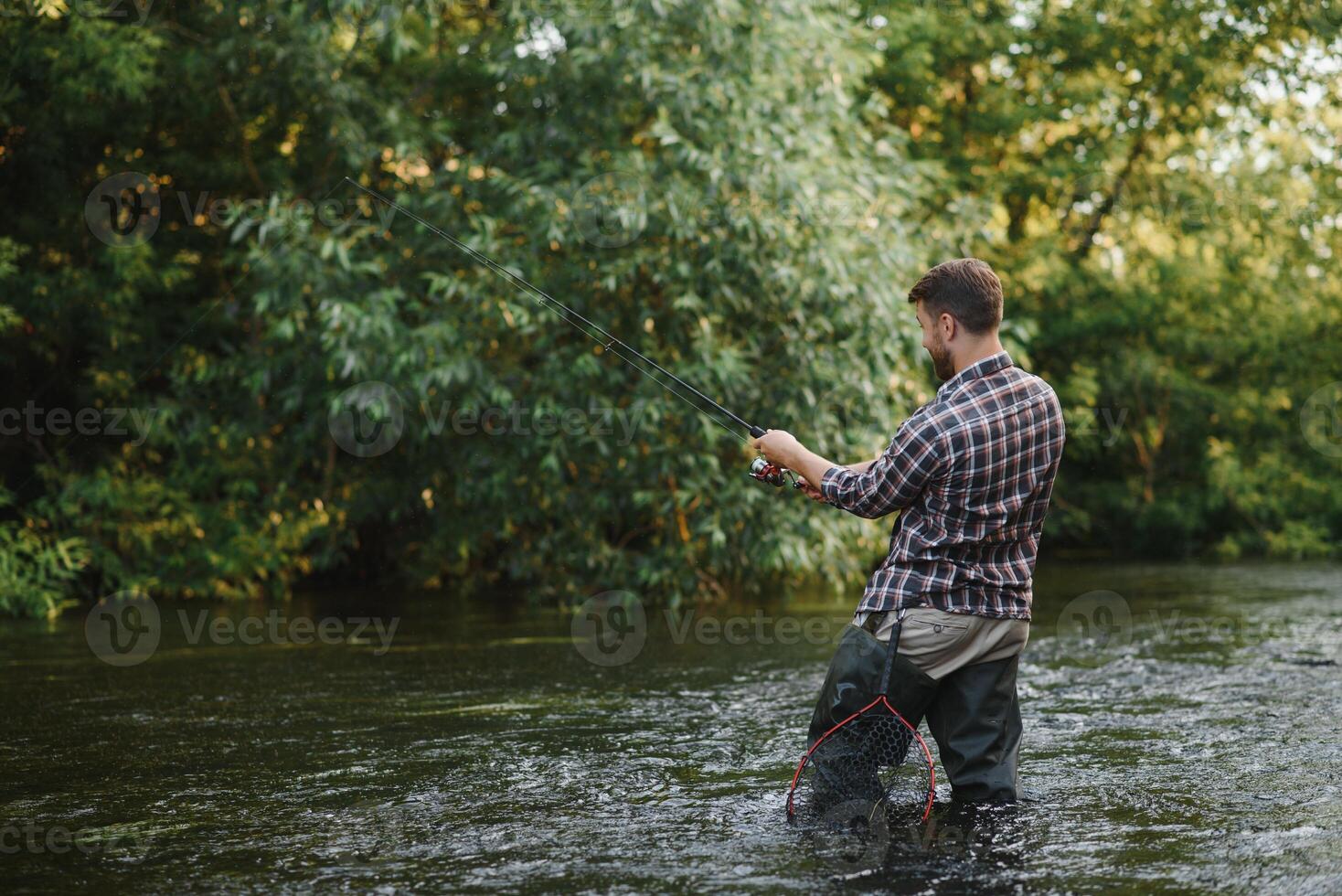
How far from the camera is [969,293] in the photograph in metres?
3.88

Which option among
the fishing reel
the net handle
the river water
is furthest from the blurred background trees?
the net handle

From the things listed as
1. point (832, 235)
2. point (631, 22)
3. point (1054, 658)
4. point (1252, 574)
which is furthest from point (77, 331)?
point (1252, 574)

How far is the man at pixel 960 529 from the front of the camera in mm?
3787

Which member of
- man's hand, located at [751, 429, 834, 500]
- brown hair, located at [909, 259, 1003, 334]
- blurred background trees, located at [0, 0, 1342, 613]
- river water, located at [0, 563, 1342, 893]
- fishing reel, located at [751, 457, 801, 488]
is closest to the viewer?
river water, located at [0, 563, 1342, 893]

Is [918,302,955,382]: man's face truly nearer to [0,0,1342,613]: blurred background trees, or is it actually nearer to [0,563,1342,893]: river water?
[0,563,1342,893]: river water

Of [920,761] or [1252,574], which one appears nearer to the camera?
[920,761]

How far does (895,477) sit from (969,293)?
1.87 ft

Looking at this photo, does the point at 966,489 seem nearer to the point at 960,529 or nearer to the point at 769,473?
the point at 960,529

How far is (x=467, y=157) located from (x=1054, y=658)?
6.63m

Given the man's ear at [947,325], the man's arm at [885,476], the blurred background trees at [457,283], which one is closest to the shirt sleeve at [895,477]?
the man's arm at [885,476]

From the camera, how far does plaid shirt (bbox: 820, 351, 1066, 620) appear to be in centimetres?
377

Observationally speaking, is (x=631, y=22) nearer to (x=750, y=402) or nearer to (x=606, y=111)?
(x=606, y=111)

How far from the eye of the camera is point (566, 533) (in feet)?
38.1

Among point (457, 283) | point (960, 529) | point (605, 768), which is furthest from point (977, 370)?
point (457, 283)
